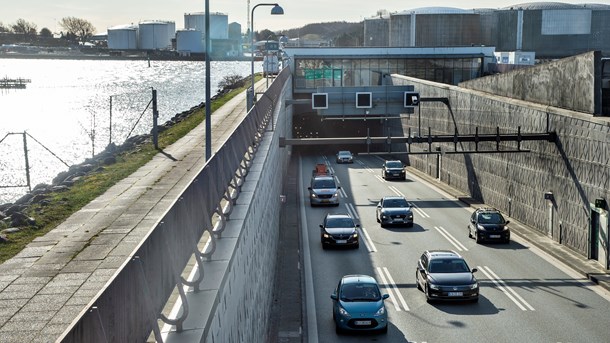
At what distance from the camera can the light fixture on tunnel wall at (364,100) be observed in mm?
57375

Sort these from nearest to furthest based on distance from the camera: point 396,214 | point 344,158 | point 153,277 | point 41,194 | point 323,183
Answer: point 153,277 → point 41,194 → point 396,214 → point 323,183 → point 344,158

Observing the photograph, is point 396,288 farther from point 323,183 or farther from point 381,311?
point 323,183

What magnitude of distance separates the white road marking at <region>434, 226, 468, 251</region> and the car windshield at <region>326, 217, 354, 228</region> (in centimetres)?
415

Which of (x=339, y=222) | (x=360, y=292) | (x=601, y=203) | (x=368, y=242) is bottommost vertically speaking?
(x=368, y=242)

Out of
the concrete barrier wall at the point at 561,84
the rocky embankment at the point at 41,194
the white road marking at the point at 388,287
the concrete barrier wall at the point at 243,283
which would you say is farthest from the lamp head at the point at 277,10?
the concrete barrier wall at the point at 243,283

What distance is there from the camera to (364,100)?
57594 mm

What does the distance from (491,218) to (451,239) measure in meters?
1.84

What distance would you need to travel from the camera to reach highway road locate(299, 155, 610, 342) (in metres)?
21.0

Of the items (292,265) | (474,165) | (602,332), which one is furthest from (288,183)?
(602,332)

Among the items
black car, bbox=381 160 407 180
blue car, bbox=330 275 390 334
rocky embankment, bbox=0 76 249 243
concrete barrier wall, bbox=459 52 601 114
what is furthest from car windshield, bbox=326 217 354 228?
black car, bbox=381 160 407 180

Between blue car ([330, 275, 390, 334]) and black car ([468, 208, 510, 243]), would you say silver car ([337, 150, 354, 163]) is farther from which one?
blue car ([330, 275, 390, 334])

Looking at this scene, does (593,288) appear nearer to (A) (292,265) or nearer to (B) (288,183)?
(A) (292,265)

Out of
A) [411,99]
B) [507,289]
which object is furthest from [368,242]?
[411,99]

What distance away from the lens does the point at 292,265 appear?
28.6 m
